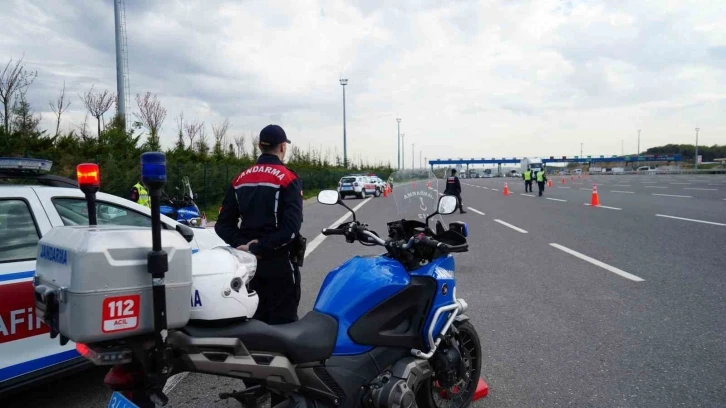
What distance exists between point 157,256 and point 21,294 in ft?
6.44

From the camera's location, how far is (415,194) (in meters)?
3.83

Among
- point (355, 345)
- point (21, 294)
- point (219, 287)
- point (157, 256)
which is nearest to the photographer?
point (157, 256)

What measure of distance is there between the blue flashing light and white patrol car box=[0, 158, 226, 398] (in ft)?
6.40

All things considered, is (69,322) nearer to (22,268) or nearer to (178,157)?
(22,268)

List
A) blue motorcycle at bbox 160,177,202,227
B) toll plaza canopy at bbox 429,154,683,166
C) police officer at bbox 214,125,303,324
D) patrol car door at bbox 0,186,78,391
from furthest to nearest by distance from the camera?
toll plaza canopy at bbox 429,154,683,166 < blue motorcycle at bbox 160,177,202,227 < police officer at bbox 214,125,303,324 < patrol car door at bbox 0,186,78,391

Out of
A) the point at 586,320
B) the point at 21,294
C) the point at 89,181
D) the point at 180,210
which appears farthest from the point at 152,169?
the point at 180,210

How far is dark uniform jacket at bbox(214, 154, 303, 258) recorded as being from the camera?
10.8 ft

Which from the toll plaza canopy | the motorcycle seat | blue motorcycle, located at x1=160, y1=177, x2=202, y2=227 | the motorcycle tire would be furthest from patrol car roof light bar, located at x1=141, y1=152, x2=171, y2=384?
the toll plaza canopy

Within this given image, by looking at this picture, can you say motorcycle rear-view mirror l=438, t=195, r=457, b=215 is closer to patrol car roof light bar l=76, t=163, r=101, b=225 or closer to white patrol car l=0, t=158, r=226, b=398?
patrol car roof light bar l=76, t=163, r=101, b=225

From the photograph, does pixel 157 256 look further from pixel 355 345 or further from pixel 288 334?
pixel 355 345

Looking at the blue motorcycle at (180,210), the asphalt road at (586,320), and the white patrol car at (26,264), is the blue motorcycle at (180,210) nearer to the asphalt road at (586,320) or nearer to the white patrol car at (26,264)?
the asphalt road at (586,320)

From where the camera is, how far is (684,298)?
5766 millimetres

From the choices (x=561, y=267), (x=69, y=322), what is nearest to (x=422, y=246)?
(x=69, y=322)

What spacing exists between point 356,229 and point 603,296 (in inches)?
162
